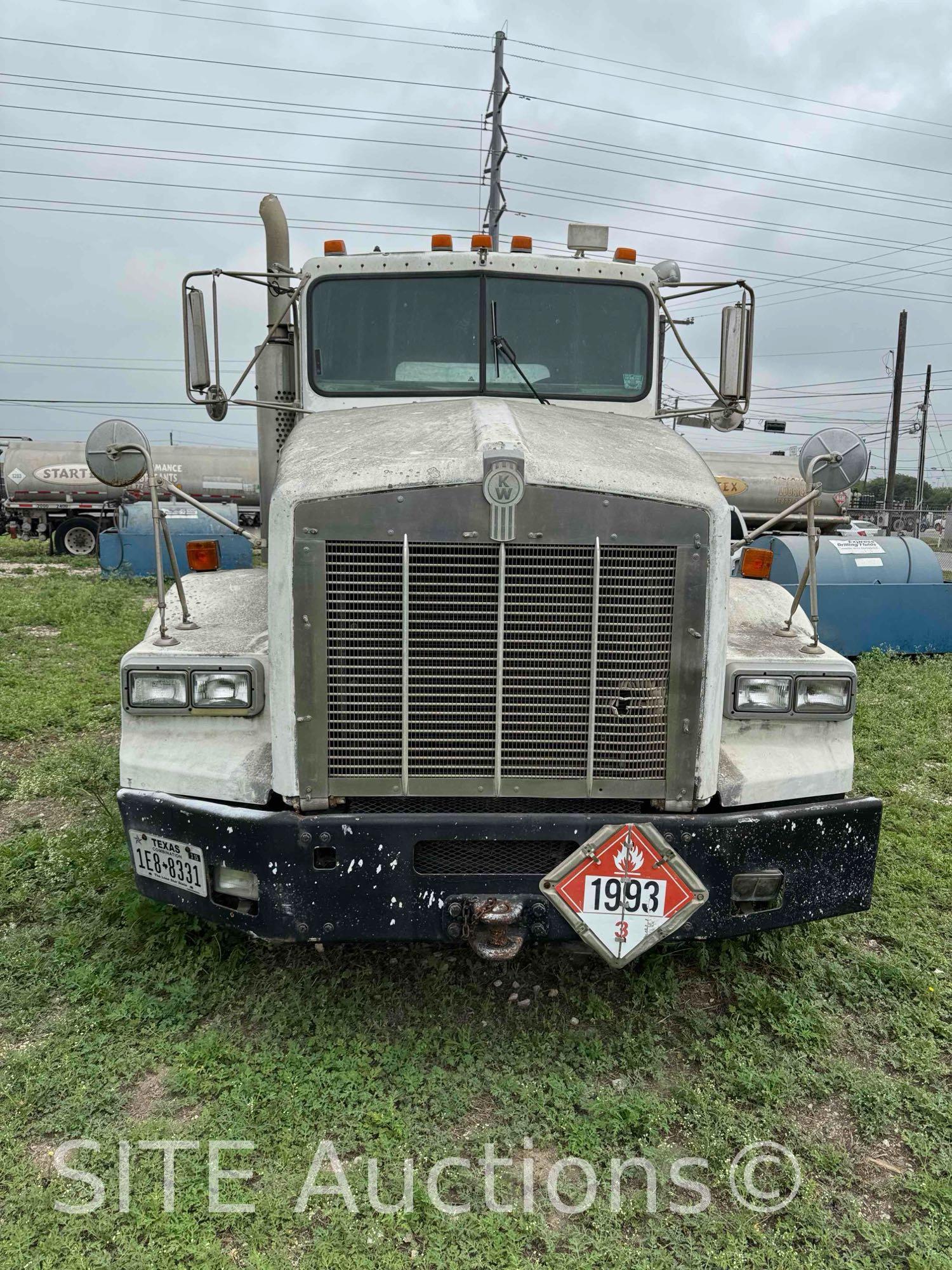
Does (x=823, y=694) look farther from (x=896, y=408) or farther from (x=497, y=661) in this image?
(x=896, y=408)

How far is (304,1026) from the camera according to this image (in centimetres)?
345

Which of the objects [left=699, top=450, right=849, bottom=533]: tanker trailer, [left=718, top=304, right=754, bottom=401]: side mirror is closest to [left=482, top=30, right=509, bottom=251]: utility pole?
[left=699, top=450, right=849, bottom=533]: tanker trailer

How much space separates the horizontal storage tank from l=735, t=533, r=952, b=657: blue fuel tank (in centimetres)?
1892

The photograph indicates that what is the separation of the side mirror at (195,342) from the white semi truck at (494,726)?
1.44 metres

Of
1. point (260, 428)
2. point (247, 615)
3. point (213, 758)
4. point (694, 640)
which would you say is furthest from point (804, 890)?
point (260, 428)

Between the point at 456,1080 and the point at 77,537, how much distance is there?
84.6 feet

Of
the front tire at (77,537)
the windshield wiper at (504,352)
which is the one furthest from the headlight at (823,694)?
the front tire at (77,537)

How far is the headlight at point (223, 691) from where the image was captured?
11.1 ft

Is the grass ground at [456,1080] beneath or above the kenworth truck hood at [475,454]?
beneath

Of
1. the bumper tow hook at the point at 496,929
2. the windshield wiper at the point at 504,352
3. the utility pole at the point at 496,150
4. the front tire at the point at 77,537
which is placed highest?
the utility pole at the point at 496,150

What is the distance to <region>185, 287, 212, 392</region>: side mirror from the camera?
457 cm

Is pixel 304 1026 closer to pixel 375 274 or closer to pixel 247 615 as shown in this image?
pixel 247 615

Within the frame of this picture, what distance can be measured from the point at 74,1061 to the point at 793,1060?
253 centimetres

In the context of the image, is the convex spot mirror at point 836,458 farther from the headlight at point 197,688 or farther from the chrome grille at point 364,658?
the headlight at point 197,688
